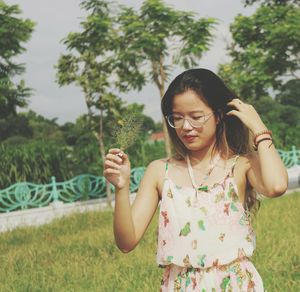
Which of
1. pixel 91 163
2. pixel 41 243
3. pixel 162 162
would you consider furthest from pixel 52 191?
pixel 162 162

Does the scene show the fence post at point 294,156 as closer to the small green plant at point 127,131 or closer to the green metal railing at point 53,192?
the green metal railing at point 53,192

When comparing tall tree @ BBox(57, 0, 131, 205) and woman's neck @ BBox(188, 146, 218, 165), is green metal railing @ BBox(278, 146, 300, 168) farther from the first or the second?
woman's neck @ BBox(188, 146, 218, 165)

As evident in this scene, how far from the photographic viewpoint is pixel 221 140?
6.31ft

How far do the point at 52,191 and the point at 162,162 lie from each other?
9573 millimetres

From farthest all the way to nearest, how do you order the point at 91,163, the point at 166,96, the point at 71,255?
the point at 91,163
the point at 71,255
the point at 166,96

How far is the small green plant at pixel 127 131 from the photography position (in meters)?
1.77

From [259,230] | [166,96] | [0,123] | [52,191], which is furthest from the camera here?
[0,123]

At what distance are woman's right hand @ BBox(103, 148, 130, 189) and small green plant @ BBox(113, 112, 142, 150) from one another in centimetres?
5

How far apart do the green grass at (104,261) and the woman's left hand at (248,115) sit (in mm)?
2180

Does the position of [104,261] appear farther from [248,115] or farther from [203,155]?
[248,115]

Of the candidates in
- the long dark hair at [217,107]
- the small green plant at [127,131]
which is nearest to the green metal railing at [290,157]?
the long dark hair at [217,107]

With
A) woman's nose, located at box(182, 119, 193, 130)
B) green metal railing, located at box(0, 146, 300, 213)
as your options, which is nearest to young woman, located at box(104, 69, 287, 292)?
woman's nose, located at box(182, 119, 193, 130)

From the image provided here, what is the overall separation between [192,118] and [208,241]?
39 centimetres

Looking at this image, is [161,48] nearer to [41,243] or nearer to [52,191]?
[52,191]
